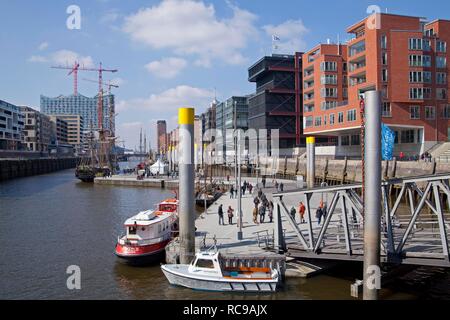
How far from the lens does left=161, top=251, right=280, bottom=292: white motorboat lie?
18.5 metres

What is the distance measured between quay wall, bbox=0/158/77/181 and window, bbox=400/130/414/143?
86068 mm

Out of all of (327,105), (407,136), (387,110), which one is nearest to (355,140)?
(327,105)

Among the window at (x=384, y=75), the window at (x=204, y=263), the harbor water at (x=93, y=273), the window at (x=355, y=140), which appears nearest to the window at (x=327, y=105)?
the window at (x=355, y=140)

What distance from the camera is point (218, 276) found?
1880 cm

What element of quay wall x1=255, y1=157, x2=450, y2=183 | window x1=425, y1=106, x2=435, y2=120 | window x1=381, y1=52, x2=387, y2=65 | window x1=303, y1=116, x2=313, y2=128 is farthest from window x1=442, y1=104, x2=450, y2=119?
window x1=303, y1=116, x2=313, y2=128

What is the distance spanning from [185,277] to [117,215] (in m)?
25.8

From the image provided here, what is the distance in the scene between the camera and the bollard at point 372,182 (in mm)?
14867

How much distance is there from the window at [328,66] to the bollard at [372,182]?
67.7 meters

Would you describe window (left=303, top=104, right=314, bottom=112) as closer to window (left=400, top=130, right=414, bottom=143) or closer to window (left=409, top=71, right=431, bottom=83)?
window (left=400, top=130, right=414, bottom=143)

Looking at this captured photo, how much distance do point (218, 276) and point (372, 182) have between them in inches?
325

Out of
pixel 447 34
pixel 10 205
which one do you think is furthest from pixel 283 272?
pixel 447 34

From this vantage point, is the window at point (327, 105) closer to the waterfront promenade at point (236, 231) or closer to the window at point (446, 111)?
the window at point (446, 111)

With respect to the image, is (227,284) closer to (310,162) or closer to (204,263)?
(204,263)

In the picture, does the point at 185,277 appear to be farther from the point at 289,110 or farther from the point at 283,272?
the point at 289,110
